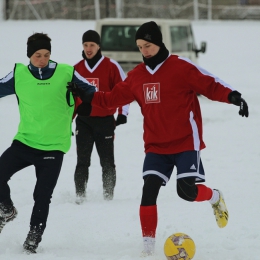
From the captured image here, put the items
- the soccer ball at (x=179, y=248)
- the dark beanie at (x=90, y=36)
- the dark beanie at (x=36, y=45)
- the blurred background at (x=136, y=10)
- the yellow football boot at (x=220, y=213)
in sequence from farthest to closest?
the blurred background at (x=136, y=10) < the dark beanie at (x=90, y=36) < the yellow football boot at (x=220, y=213) < the dark beanie at (x=36, y=45) < the soccer ball at (x=179, y=248)

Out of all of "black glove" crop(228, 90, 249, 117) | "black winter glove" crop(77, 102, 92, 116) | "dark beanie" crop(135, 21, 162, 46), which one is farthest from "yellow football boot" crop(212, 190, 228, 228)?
"dark beanie" crop(135, 21, 162, 46)

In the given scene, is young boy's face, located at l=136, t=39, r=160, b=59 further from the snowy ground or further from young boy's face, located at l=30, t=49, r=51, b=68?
the snowy ground

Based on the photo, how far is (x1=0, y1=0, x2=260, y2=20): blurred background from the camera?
30.3 metres

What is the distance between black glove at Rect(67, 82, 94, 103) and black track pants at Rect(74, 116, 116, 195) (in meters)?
1.71

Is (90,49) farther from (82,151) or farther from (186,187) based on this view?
(186,187)

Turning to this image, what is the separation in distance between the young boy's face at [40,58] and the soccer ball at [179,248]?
5.68ft

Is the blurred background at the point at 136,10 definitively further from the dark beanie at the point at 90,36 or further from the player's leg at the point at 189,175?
the player's leg at the point at 189,175

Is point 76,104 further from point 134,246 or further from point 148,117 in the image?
point 134,246

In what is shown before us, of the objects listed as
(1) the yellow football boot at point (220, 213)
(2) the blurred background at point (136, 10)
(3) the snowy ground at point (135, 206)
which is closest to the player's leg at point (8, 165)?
(3) the snowy ground at point (135, 206)

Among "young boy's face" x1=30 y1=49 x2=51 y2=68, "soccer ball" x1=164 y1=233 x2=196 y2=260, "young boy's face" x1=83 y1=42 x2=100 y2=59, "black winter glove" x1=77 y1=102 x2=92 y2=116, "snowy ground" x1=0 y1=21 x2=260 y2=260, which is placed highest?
"young boy's face" x1=30 y1=49 x2=51 y2=68

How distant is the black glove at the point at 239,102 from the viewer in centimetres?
505

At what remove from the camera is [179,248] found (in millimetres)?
5008

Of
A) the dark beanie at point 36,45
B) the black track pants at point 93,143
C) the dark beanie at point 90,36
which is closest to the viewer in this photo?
the dark beanie at point 36,45

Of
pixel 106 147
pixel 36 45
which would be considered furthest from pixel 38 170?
pixel 106 147
